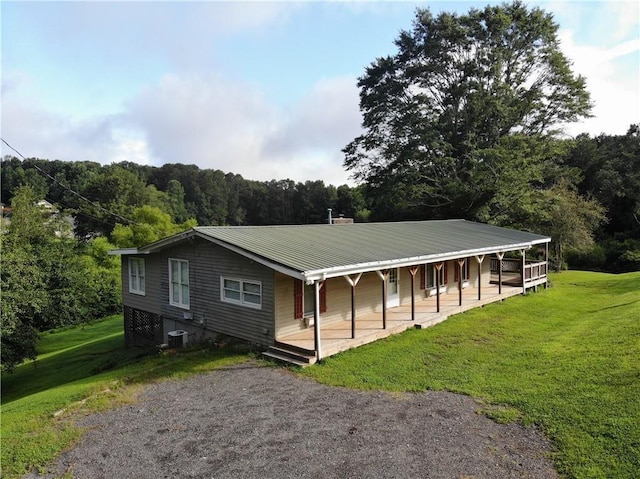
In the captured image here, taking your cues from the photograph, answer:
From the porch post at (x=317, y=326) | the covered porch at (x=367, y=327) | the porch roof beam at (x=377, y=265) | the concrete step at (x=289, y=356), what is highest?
the porch roof beam at (x=377, y=265)

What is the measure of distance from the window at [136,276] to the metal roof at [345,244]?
165 centimetres

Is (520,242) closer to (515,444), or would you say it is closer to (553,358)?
(553,358)

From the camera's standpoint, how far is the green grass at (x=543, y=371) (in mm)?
5879

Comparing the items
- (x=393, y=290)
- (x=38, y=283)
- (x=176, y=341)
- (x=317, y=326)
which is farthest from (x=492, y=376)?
(x=38, y=283)

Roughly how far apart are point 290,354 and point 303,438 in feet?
12.3

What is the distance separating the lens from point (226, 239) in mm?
11484

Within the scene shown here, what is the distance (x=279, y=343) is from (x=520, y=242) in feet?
41.6

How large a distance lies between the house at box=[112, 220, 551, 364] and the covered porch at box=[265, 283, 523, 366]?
0.03m

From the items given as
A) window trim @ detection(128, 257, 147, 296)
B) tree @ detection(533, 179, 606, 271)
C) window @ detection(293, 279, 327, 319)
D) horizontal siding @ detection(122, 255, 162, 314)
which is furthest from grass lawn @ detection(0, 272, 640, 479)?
tree @ detection(533, 179, 606, 271)

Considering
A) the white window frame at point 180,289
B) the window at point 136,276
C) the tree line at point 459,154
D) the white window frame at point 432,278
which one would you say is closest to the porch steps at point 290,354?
the white window frame at point 180,289

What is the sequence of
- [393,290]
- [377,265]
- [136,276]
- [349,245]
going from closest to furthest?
[377,265]
[349,245]
[393,290]
[136,276]

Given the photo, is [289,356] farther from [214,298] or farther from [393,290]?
[393,290]

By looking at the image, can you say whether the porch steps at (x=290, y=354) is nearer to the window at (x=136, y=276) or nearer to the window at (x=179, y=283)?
the window at (x=179, y=283)

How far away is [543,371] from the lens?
29.1 feet
